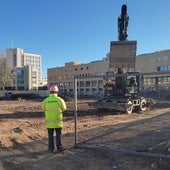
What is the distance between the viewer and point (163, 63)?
257 feet

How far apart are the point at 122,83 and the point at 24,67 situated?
438ft

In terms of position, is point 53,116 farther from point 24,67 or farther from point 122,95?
point 24,67

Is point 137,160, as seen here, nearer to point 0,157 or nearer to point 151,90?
point 0,157

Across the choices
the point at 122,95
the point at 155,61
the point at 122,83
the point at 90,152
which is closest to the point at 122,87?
the point at 122,83

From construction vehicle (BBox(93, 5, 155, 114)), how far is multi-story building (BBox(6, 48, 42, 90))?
10182 cm

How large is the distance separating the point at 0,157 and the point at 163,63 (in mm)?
71716

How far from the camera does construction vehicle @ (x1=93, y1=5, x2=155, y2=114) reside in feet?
79.3

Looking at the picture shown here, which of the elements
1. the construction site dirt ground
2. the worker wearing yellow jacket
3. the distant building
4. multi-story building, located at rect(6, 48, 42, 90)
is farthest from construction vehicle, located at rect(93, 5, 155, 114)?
multi-story building, located at rect(6, 48, 42, 90)

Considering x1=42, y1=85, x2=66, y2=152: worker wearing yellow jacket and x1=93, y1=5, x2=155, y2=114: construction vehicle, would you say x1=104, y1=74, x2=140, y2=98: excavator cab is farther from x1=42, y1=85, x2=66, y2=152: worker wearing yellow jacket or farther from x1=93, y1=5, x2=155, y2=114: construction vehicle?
x1=42, y1=85, x2=66, y2=152: worker wearing yellow jacket

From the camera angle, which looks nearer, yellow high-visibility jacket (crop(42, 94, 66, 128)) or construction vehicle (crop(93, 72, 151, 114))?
yellow high-visibility jacket (crop(42, 94, 66, 128))

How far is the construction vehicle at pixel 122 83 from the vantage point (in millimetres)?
24156

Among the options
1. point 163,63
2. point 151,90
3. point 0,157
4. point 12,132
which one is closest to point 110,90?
point 151,90

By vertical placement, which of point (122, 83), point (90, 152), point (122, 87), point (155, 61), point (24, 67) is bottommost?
point (90, 152)

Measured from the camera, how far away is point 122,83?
24.5 meters
